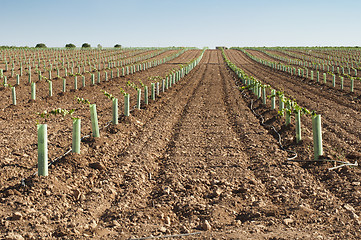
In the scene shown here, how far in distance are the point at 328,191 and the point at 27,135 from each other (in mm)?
7060

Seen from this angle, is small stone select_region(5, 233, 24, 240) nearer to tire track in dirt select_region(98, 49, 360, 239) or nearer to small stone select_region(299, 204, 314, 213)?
tire track in dirt select_region(98, 49, 360, 239)

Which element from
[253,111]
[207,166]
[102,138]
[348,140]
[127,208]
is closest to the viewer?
[127,208]

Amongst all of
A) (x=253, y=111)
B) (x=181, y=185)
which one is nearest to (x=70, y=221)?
(x=181, y=185)

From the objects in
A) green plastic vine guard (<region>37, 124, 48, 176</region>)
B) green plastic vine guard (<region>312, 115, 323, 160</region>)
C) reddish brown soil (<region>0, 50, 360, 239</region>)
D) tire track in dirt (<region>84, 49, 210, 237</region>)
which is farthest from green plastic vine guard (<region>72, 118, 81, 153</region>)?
green plastic vine guard (<region>312, 115, 323, 160</region>)

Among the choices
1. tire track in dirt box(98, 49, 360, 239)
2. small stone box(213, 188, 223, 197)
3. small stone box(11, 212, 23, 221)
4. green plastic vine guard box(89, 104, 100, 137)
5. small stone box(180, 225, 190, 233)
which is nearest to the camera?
small stone box(180, 225, 190, 233)

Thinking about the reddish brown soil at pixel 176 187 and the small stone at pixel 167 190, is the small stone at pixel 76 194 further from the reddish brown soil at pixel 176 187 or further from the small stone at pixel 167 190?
the small stone at pixel 167 190

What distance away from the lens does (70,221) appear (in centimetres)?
461

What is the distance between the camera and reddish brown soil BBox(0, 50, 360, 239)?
4.48 meters

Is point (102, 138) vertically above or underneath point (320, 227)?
above

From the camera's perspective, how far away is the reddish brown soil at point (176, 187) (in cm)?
448

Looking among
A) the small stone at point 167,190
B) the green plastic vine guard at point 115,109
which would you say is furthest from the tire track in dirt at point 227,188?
the green plastic vine guard at point 115,109

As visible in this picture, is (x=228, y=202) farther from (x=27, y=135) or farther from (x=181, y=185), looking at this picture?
(x=27, y=135)

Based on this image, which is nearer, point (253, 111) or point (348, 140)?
point (348, 140)

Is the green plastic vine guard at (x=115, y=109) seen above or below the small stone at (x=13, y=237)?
above
